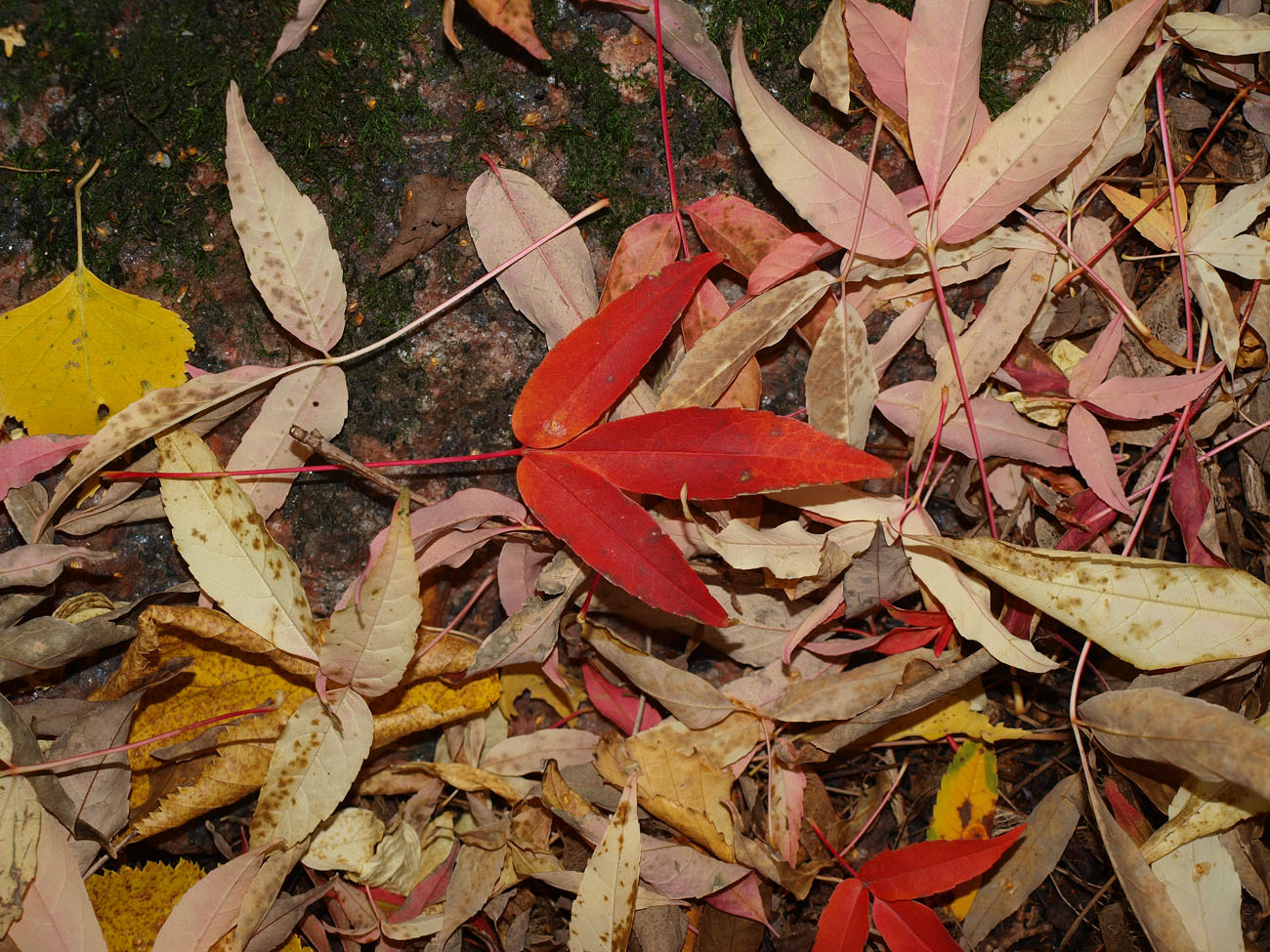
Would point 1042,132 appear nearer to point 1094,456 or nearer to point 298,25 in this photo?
point 1094,456

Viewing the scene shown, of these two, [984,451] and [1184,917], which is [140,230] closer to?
[984,451]

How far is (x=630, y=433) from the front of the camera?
1009 millimetres

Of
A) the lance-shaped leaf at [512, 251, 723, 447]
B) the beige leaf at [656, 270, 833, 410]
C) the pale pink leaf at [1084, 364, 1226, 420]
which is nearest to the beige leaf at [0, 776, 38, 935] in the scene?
the lance-shaped leaf at [512, 251, 723, 447]

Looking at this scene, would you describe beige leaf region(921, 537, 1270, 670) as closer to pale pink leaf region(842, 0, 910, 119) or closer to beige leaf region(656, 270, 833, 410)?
beige leaf region(656, 270, 833, 410)

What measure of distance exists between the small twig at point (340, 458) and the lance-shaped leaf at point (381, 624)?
116 millimetres

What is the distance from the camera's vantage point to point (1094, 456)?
1.12 m

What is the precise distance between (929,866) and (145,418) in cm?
120

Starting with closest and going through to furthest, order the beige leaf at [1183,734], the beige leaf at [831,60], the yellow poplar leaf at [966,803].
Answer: the beige leaf at [1183,734], the beige leaf at [831,60], the yellow poplar leaf at [966,803]

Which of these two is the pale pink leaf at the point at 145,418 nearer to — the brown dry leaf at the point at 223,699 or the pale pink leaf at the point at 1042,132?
the brown dry leaf at the point at 223,699

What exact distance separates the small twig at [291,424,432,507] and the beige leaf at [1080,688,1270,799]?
97 centimetres

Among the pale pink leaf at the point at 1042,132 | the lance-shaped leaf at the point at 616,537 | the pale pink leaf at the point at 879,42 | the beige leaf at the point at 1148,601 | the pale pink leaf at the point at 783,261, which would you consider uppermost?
the pale pink leaf at the point at 879,42

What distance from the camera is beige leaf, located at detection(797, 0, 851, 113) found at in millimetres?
1100

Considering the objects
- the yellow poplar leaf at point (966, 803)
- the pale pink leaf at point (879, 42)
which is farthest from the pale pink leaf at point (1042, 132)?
the yellow poplar leaf at point (966, 803)

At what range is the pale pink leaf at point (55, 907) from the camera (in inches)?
41.9
